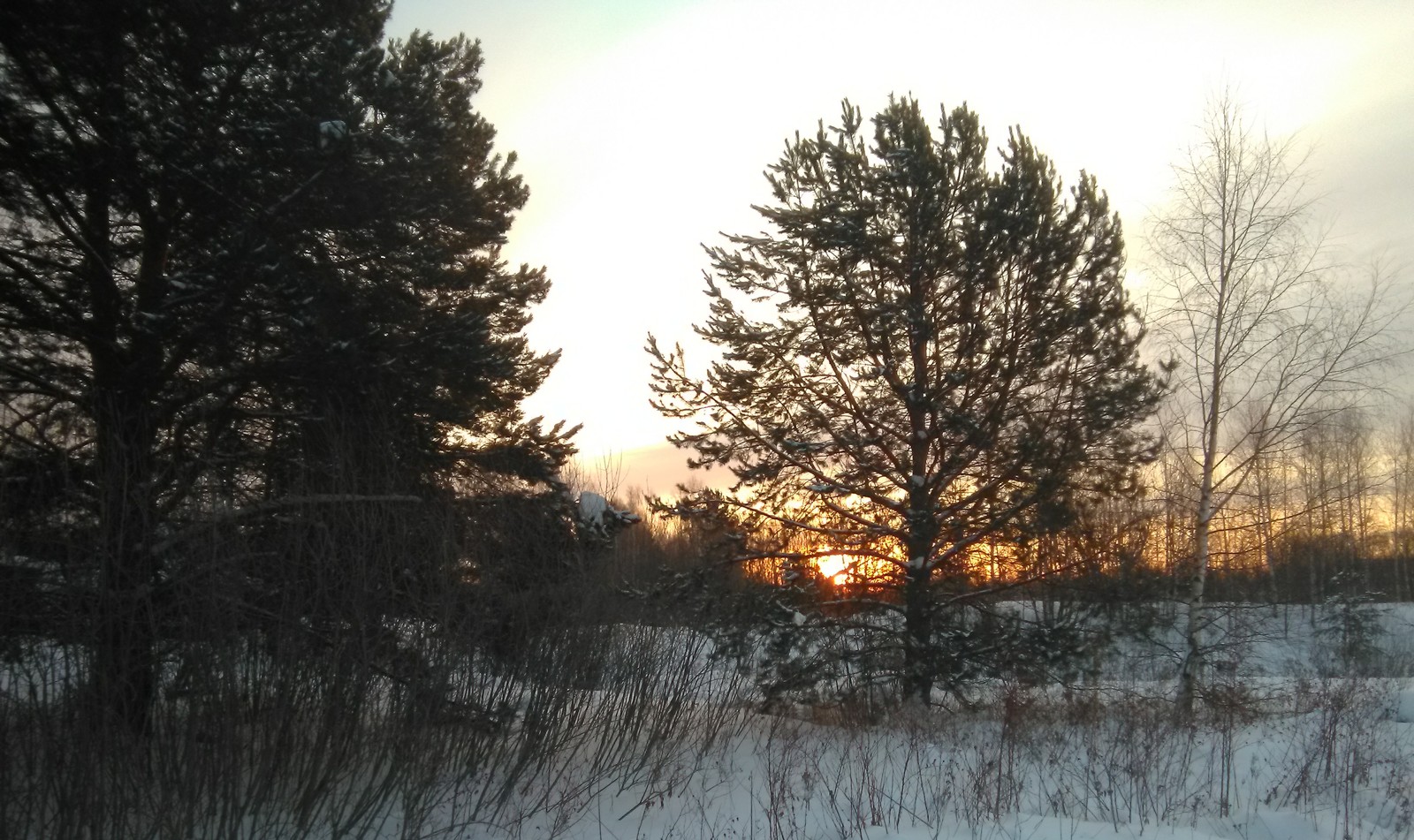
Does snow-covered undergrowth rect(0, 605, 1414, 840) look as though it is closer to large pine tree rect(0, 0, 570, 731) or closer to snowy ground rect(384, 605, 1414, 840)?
snowy ground rect(384, 605, 1414, 840)

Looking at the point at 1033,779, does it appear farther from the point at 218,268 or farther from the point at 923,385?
the point at 218,268

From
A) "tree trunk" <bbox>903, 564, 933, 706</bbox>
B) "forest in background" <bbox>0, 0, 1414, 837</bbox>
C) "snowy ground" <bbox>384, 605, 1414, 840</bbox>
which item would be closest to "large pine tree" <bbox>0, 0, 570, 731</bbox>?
"forest in background" <bbox>0, 0, 1414, 837</bbox>

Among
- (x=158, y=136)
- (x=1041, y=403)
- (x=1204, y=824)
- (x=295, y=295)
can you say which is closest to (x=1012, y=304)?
(x=1041, y=403)

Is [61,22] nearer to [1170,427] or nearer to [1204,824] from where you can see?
[1204,824]

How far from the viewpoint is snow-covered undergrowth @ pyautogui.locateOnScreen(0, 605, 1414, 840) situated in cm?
690

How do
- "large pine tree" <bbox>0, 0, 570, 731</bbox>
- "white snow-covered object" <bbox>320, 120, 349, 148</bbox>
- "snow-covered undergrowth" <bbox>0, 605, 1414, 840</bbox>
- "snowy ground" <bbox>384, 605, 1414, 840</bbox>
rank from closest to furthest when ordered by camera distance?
1. "snow-covered undergrowth" <bbox>0, 605, 1414, 840</bbox>
2. "snowy ground" <bbox>384, 605, 1414, 840</bbox>
3. "large pine tree" <bbox>0, 0, 570, 731</bbox>
4. "white snow-covered object" <bbox>320, 120, 349, 148</bbox>

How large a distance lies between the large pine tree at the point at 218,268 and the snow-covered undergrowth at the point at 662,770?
1555 mm

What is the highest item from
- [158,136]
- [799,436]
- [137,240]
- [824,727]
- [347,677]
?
[158,136]

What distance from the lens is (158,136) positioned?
9156 millimetres

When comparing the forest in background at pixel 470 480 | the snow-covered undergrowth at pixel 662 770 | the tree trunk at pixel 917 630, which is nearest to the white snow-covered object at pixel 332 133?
the forest in background at pixel 470 480

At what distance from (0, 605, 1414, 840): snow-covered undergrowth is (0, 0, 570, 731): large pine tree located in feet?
5.10

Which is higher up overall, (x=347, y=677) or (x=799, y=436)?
(x=799, y=436)

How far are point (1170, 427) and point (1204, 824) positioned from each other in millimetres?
10144

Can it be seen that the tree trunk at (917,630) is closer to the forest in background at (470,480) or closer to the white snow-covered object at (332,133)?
the forest in background at (470,480)
